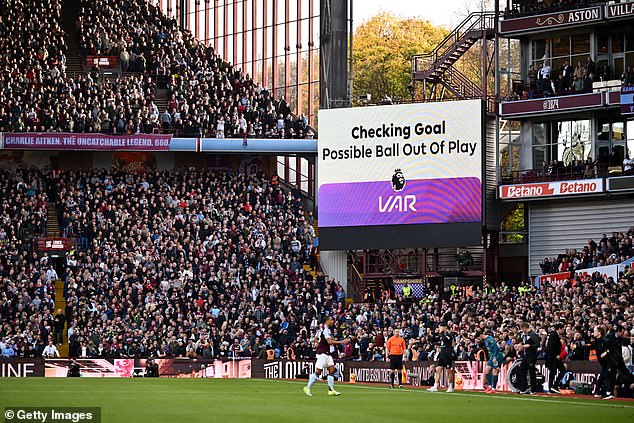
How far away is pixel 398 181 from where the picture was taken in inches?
2053

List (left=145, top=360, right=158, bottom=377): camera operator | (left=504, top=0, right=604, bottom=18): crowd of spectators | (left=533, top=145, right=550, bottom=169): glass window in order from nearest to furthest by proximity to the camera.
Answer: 1. (left=145, top=360, right=158, bottom=377): camera operator
2. (left=504, top=0, right=604, bottom=18): crowd of spectators
3. (left=533, top=145, right=550, bottom=169): glass window

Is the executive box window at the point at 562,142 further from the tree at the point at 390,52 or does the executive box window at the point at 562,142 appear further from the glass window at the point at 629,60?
the tree at the point at 390,52

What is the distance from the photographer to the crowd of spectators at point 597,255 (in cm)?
4559

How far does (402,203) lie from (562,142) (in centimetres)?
754

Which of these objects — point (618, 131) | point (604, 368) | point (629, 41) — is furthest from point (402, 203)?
point (604, 368)

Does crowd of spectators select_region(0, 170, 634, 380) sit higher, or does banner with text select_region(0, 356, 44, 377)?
crowd of spectators select_region(0, 170, 634, 380)

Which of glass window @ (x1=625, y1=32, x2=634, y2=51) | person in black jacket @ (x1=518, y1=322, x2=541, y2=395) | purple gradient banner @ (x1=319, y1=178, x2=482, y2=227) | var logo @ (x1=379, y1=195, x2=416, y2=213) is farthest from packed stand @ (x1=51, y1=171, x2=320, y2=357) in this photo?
person in black jacket @ (x1=518, y1=322, x2=541, y2=395)

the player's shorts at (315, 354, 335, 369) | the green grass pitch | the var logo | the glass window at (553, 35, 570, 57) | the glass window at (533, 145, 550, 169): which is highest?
the glass window at (553, 35, 570, 57)

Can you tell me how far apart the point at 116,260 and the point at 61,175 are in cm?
712

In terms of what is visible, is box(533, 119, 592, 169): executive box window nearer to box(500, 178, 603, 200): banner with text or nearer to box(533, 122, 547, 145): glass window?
box(533, 122, 547, 145): glass window

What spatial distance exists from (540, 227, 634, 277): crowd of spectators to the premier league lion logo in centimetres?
685

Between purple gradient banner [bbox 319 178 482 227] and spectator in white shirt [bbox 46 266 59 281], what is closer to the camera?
purple gradient banner [bbox 319 178 482 227]

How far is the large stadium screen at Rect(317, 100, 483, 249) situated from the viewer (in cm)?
5103

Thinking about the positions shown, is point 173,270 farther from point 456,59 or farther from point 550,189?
point 550,189
